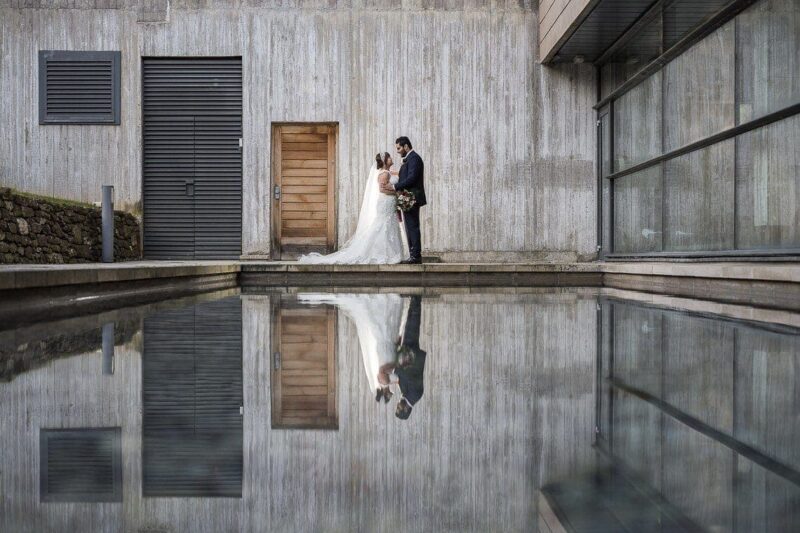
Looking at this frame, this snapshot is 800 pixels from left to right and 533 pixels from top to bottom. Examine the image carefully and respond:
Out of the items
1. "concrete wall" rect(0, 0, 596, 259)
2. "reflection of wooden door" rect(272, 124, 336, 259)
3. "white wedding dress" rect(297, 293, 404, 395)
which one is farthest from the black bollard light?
"white wedding dress" rect(297, 293, 404, 395)

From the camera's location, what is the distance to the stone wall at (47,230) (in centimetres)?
802

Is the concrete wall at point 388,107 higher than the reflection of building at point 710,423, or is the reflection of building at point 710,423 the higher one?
the concrete wall at point 388,107

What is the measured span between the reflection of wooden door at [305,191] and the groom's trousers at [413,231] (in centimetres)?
302

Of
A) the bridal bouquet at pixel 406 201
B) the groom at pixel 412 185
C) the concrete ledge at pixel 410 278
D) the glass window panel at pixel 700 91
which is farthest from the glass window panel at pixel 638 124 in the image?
the bridal bouquet at pixel 406 201

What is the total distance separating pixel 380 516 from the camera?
1003 millimetres

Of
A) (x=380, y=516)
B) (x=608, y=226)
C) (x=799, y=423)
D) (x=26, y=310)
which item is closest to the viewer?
(x=380, y=516)

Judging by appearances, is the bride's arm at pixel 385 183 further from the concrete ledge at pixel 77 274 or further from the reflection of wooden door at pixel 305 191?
the concrete ledge at pixel 77 274

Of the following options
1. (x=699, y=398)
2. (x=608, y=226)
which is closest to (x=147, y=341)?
(x=699, y=398)

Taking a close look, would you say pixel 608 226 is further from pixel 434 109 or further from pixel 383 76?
pixel 383 76

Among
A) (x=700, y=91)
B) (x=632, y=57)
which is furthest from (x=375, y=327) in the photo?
(x=632, y=57)

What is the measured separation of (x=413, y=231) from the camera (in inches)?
407

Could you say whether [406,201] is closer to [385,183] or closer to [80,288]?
[385,183]

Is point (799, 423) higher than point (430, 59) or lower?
lower

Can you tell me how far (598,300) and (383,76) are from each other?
7543 mm
